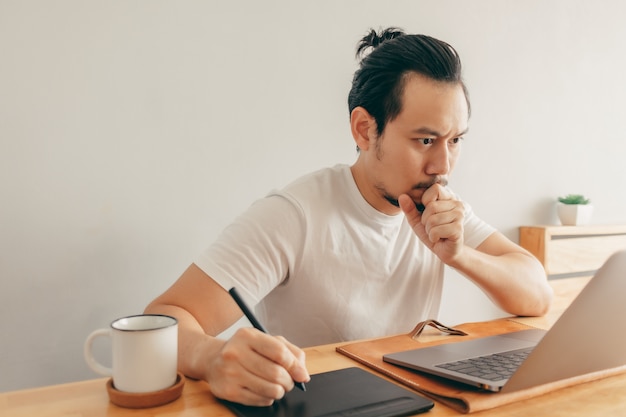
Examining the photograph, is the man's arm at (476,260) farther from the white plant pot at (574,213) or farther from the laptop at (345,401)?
the white plant pot at (574,213)

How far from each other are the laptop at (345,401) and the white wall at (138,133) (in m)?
0.86

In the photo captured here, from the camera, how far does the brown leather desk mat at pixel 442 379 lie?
673 millimetres

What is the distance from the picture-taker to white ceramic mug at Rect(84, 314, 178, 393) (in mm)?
645

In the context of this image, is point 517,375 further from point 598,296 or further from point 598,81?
point 598,81

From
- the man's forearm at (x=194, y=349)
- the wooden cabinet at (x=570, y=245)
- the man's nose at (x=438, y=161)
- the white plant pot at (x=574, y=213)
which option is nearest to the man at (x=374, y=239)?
the man's nose at (x=438, y=161)

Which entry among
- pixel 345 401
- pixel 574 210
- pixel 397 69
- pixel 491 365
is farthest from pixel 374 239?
pixel 574 210

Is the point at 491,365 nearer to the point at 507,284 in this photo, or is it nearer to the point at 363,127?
the point at 507,284

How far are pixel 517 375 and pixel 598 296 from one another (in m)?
0.13

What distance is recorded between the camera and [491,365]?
30.4 inches

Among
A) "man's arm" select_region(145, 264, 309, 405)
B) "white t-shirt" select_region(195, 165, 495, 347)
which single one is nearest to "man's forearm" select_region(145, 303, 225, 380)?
"man's arm" select_region(145, 264, 309, 405)

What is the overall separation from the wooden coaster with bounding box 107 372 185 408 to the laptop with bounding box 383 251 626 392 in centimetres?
32

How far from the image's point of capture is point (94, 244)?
1391 mm

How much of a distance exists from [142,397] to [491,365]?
0.47 m

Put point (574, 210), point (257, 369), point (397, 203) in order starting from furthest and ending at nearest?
point (574, 210), point (397, 203), point (257, 369)
